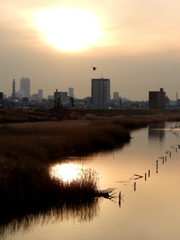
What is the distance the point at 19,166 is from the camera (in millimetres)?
23141

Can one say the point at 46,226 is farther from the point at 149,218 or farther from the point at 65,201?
the point at 149,218

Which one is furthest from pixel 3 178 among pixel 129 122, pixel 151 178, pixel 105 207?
pixel 129 122

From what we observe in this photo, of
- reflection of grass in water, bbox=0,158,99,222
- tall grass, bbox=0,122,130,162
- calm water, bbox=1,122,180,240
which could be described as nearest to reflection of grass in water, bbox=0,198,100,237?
calm water, bbox=1,122,180,240

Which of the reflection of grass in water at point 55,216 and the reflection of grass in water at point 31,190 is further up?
the reflection of grass in water at point 31,190

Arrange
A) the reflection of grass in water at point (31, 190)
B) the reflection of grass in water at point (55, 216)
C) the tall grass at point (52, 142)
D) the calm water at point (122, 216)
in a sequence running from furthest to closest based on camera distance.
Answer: the tall grass at point (52, 142), the reflection of grass in water at point (31, 190), the reflection of grass in water at point (55, 216), the calm water at point (122, 216)

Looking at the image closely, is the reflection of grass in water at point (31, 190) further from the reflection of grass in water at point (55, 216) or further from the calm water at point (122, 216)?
the calm water at point (122, 216)

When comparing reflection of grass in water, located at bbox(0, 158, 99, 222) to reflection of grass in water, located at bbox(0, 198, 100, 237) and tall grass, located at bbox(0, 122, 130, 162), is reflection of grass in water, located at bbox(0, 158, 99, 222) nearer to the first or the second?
reflection of grass in water, located at bbox(0, 198, 100, 237)

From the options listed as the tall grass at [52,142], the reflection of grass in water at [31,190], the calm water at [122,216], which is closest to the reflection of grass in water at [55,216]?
the calm water at [122,216]

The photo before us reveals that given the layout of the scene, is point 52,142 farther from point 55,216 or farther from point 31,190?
point 55,216

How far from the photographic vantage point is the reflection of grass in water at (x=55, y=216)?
20.3 metres

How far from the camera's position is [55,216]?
2175 cm

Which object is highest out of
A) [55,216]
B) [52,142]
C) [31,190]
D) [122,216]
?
[52,142]

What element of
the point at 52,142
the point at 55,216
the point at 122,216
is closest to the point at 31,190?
the point at 55,216

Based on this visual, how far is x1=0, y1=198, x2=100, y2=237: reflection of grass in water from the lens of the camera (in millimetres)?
20312
